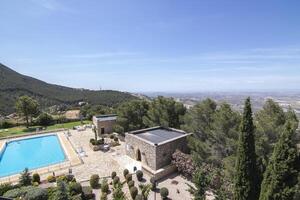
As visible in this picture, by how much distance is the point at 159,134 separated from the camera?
71.7ft

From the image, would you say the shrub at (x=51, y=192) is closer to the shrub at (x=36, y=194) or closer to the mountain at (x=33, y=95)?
the shrub at (x=36, y=194)

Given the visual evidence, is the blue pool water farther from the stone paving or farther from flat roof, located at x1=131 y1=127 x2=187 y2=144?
flat roof, located at x1=131 y1=127 x2=187 y2=144

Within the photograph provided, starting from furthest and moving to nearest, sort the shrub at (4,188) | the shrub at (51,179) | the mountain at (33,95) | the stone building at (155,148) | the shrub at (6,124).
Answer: the mountain at (33,95) < the shrub at (6,124) < the stone building at (155,148) < the shrub at (51,179) < the shrub at (4,188)

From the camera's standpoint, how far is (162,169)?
17.7 metres

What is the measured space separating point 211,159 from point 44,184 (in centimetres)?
1286

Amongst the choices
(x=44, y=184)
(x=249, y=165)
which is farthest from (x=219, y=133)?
(x=44, y=184)

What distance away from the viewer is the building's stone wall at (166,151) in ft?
58.5

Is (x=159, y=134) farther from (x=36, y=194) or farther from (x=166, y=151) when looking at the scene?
(x=36, y=194)

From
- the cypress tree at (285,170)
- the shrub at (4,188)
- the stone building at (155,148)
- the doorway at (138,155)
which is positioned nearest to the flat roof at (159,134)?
the stone building at (155,148)

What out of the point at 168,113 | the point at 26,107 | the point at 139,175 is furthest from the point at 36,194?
the point at 26,107

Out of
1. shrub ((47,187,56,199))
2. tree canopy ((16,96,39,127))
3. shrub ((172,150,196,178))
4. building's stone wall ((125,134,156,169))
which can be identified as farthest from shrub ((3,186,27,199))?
tree canopy ((16,96,39,127))

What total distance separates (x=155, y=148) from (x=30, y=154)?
56.8 ft

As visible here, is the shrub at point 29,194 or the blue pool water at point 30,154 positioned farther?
the blue pool water at point 30,154

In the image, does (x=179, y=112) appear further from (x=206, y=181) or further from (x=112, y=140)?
(x=206, y=181)
